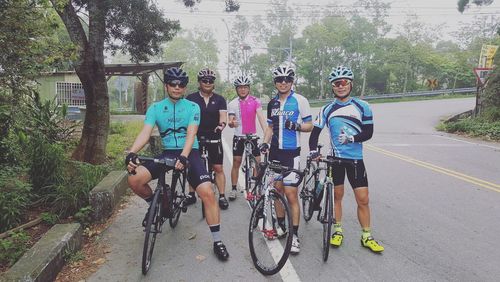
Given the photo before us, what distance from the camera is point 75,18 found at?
832 cm

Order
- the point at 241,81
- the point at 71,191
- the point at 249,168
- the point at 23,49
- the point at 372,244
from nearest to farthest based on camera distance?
the point at 372,244 < the point at 23,49 < the point at 71,191 < the point at 241,81 < the point at 249,168

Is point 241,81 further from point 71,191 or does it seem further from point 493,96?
point 493,96

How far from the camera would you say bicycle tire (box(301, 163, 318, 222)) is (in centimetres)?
551

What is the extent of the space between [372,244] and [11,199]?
499 cm

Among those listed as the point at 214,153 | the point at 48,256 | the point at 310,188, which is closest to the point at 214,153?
the point at 214,153

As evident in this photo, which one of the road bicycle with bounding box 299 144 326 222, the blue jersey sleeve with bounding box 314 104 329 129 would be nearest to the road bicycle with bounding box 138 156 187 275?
the blue jersey sleeve with bounding box 314 104 329 129

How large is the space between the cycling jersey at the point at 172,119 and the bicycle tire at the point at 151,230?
670 millimetres

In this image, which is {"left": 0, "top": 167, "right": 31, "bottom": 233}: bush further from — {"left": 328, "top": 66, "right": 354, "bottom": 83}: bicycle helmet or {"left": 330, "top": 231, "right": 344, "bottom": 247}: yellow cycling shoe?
{"left": 328, "top": 66, "right": 354, "bottom": 83}: bicycle helmet

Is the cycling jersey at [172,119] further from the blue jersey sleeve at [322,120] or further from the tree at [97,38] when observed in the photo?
the tree at [97,38]

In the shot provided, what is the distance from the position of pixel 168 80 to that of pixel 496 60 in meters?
20.4

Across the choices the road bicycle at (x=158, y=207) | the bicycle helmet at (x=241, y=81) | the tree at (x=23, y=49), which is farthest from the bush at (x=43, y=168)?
the bicycle helmet at (x=241, y=81)

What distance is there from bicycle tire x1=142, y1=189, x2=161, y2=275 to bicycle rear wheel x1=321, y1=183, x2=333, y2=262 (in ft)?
6.17

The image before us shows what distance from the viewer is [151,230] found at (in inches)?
164

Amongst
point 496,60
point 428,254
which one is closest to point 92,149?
point 428,254
